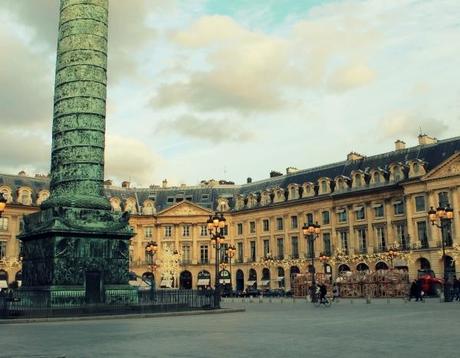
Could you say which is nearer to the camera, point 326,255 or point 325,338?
point 325,338

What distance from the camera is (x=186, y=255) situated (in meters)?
75.1

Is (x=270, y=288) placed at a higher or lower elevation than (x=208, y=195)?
lower

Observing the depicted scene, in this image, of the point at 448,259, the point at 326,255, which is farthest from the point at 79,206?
the point at 326,255

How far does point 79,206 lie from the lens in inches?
910

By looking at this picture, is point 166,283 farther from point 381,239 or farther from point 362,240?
point 381,239

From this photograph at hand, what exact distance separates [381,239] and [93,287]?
41.5m

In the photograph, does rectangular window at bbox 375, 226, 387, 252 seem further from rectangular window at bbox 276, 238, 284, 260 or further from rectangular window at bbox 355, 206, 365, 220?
rectangular window at bbox 276, 238, 284, 260

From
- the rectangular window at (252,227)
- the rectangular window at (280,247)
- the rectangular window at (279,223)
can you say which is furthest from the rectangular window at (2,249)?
the rectangular window at (279,223)

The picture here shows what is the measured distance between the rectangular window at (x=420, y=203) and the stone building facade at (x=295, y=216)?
94mm

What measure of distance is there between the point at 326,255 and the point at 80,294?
43936mm

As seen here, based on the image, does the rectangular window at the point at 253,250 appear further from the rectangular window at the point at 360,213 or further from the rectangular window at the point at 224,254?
the rectangular window at the point at 360,213

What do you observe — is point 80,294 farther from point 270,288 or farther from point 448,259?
point 270,288

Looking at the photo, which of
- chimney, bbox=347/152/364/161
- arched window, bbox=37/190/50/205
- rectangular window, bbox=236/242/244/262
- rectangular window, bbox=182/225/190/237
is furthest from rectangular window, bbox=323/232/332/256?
arched window, bbox=37/190/50/205

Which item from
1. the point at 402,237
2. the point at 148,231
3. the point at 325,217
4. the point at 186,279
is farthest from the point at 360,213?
the point at 148,231
